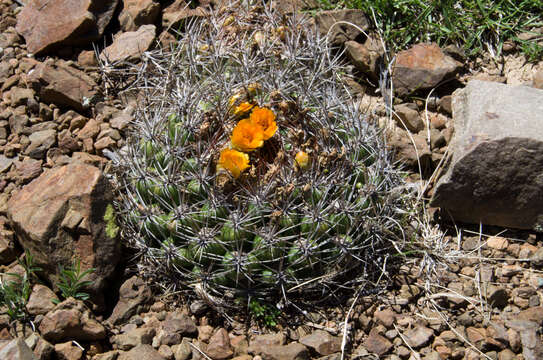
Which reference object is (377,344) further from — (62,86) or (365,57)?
(62,86)

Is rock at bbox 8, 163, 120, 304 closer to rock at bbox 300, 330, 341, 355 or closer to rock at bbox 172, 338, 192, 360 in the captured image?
rock at bbox 172, 338, 192, 360

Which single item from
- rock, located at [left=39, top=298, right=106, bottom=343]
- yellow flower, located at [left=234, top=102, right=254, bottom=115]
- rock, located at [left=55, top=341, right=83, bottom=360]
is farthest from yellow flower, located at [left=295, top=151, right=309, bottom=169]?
rock, located at [left=55, top=341, right=83, bottom=360]

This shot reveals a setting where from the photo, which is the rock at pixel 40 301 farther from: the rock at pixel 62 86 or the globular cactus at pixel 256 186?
the rock at pixel 62 86

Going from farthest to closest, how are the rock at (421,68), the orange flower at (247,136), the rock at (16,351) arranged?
the rock at (421,68) → the orange flower at (247,136) → the rock at (16,351)

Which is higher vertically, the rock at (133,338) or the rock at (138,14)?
the rock at (138,14)

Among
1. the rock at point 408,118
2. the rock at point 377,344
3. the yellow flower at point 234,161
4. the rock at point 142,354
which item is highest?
the yellow flower at point 234,161

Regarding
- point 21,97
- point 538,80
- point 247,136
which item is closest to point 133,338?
point 247,136

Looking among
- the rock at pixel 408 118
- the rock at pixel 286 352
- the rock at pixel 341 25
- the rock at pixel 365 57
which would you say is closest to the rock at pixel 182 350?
the rock at pixel 286 352
